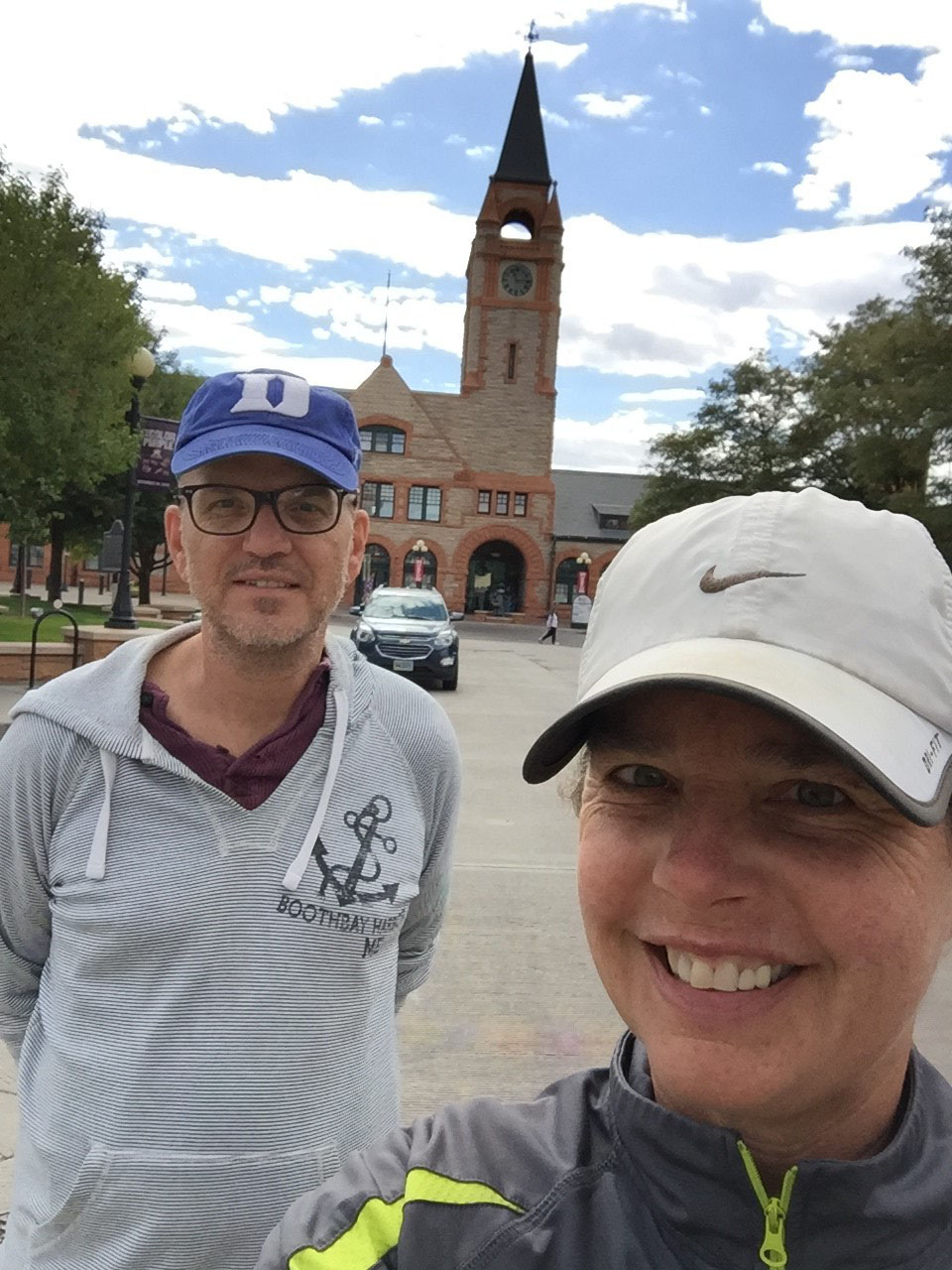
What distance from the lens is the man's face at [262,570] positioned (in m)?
1.93

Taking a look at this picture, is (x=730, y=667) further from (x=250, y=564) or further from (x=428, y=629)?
(x=428, y=629)

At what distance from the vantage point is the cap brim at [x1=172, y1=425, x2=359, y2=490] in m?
1.95

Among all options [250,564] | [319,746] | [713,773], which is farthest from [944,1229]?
[250,564]

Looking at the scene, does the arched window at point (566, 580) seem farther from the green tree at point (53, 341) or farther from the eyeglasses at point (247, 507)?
the eyeglasses at point (247, 507)

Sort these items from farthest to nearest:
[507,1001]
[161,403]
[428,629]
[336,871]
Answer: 1. [161,403]
2. [428,629]
3. [507,1001]
4. [336,871]

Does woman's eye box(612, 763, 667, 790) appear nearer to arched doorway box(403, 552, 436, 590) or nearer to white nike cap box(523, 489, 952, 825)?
white nike cap box(523, 489, 952, 825)

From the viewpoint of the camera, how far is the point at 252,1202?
5.47 ft

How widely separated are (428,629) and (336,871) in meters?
15.4

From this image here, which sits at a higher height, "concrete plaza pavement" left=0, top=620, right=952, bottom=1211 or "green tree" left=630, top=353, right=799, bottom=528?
"green tree" left=630, top=353, right=799, bottom=528

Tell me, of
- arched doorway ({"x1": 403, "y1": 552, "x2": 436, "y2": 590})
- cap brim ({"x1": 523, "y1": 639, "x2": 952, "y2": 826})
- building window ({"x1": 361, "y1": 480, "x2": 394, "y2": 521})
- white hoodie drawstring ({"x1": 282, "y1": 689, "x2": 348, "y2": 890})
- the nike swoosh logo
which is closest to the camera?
cap brim ({"x1": 523, "y1": 639, "x2": 952, "y2": 826})

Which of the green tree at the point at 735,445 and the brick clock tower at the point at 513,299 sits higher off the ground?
the brick clock tower at the point at 513,299

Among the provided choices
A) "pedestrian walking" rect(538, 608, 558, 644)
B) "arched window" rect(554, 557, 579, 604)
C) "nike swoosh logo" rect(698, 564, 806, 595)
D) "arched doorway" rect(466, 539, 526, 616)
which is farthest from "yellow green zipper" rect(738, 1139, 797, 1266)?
"arched window" rect(554, 557, 579, 604)

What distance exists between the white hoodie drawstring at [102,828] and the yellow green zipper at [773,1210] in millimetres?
1112

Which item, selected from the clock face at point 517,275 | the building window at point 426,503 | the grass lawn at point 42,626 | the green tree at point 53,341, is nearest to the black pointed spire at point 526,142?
the clock face at point 517,275
